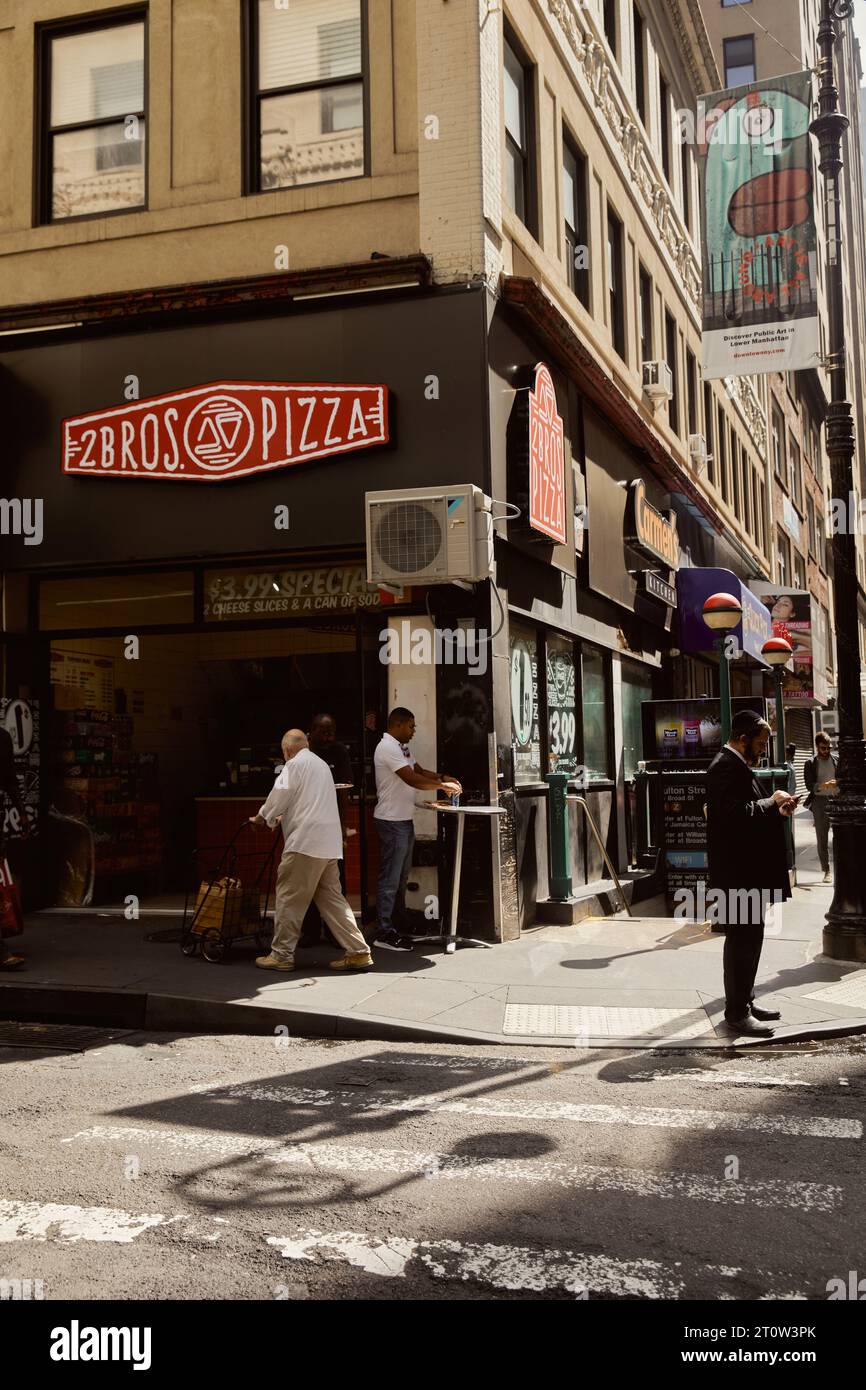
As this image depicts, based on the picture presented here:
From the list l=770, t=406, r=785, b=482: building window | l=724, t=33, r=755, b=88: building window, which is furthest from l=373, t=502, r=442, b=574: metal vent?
l=724, t=33, r=755, b=88: building window

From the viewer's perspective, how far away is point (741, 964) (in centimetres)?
762

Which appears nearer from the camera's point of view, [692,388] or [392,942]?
[392,942]

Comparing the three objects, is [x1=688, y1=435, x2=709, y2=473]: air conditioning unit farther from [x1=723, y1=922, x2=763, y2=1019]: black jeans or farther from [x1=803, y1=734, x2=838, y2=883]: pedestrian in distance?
[x1=723, y1=922, x2=763, y2=1019]: black jeans

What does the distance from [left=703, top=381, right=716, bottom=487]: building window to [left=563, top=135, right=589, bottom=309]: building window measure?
9541 millimetres

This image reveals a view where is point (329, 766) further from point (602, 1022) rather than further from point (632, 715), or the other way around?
point (632, 715)

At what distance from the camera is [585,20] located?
623 inches

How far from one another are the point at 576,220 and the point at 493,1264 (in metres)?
14.3

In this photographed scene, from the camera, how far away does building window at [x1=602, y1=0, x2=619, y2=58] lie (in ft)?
58.4

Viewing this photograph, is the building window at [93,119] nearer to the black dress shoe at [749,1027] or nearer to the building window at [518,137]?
the building window at [518,137]

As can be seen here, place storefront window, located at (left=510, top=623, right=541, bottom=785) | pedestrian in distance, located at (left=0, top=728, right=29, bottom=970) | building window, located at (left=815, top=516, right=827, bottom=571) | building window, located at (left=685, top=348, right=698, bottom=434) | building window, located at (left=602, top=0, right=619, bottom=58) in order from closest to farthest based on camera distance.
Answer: pedestrian in distance, located at (left=0, top=728, right=29, bottom=970) < storefront window, located at (left=510, top=623, right=541, bottom=785) < building window, located at (left=602, top=0, right=619, bottom=58) < building window, located at (left=685, top=348, right=698, bottom=434) < building window, located at (left=815, top=516, right=827, bottom=571)

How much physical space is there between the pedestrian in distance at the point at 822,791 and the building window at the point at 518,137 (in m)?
8.47

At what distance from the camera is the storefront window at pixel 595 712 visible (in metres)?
15.0

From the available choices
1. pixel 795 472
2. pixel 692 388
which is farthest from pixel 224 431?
pixel 795 472
